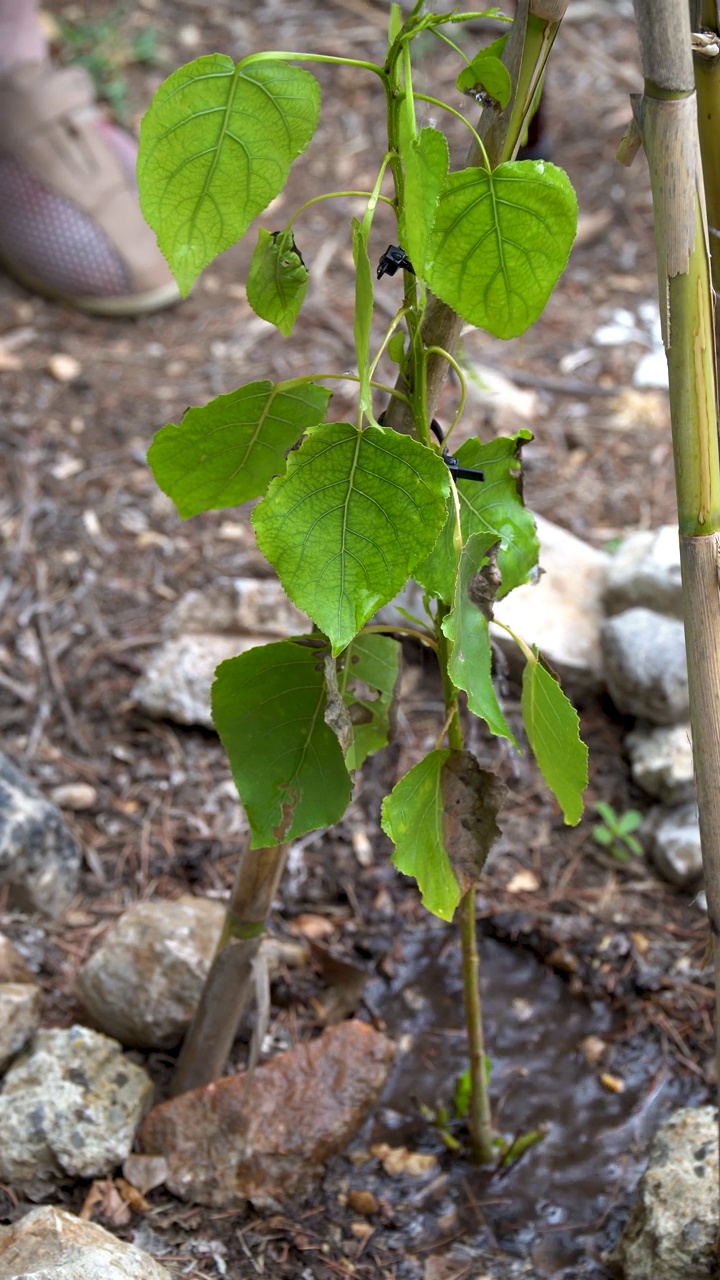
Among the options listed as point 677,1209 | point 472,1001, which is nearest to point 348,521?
point 472,1001

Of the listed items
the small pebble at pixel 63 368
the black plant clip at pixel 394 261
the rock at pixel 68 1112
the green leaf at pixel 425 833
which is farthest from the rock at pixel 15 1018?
Answer: the small pebble at pixel 63 368

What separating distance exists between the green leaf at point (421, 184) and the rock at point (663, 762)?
1229 mm

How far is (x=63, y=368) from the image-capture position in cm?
285

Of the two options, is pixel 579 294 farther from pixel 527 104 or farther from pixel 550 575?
pixel 527 104

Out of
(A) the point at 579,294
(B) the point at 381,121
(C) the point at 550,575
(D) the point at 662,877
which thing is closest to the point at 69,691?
(C) the point at 550,575

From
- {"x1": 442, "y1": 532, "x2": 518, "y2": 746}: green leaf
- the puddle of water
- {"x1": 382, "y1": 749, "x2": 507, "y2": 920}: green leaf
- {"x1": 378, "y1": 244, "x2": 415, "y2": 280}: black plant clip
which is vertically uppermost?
{"x1": 378, "y1": 244, "x2": 415, "y2": 280}: black plant clip

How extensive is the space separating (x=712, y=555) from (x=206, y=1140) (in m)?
→ 0.93

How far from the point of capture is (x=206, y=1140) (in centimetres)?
137

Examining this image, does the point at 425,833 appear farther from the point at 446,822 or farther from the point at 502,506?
the point at 502,506

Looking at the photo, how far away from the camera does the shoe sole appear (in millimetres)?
3018

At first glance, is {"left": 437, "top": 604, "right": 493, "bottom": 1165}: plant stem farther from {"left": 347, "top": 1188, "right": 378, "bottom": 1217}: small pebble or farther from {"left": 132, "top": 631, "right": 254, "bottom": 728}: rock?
{"left": 132, "top": 631, "right": 254, "bottom": 728}: rock

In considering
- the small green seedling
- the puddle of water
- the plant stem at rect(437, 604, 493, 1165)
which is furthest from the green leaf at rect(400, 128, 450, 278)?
the small green seedling

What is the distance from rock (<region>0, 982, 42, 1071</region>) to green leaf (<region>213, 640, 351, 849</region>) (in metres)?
0.59

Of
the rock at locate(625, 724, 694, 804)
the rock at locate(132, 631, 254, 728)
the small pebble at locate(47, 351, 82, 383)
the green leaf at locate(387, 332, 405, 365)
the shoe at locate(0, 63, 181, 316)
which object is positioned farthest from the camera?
the shoe at locate(0, 63, 181, 316)
